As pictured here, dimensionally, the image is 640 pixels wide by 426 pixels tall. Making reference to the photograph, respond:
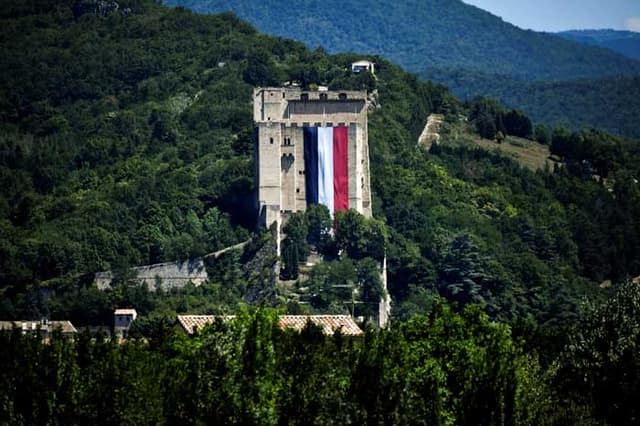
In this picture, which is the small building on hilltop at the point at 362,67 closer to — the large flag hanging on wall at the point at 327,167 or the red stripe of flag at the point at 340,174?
the red stripe of flag at the point at 340,174

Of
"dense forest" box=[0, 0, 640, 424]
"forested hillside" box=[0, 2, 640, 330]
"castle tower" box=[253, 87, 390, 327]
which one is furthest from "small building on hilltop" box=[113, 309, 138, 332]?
"castle tower" box=[253, 87, 390, 327]

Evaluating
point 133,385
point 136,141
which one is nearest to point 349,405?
point 133,385

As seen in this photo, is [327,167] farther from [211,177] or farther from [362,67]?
[362,67]

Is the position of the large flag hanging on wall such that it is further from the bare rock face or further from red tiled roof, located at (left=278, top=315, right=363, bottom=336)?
red tiled roof, located at (left=278, top=315, right=363, bottom=336)

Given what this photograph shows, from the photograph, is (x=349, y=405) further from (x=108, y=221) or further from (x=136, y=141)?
(x=136, y=141)

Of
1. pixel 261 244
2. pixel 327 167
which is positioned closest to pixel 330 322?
pixel 261 244

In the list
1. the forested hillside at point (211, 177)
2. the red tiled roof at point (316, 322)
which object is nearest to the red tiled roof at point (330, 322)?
the red tiled roof at point (316, 322)
